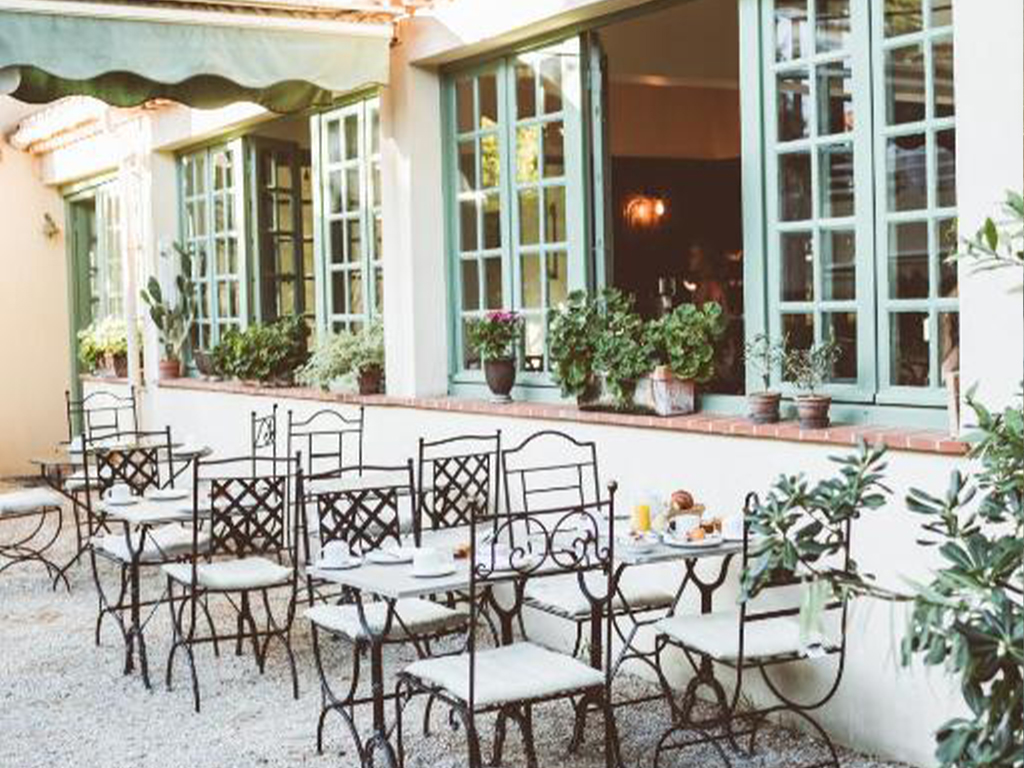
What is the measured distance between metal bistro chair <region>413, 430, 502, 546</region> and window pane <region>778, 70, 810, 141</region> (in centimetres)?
205

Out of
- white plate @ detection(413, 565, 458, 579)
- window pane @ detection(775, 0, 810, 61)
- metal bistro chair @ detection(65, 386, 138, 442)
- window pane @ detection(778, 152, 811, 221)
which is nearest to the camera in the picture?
white plate @ detection(413, 565, 458, 579)

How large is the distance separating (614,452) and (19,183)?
1021 cm

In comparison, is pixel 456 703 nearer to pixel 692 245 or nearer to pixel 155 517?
pixel 155 517

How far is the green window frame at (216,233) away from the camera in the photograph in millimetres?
11234

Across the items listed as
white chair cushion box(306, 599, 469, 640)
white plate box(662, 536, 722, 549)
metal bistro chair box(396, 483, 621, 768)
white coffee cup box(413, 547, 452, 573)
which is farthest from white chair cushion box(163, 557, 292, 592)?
white plate box(662, 536, 722, 549)

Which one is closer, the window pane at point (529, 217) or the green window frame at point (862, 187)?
the green window frame at point (862, 187)

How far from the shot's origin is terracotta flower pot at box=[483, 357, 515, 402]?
771cm

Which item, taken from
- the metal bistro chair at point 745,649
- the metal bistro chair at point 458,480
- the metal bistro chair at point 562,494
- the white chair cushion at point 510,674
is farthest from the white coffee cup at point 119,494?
the metal bistro chair at point 745,649

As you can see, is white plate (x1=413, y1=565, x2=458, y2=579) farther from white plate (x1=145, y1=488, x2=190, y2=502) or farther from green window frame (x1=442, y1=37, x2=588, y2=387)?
white plate (x1=145, y1=488, x2=190, y2=502)

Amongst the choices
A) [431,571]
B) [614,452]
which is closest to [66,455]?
[614,452]

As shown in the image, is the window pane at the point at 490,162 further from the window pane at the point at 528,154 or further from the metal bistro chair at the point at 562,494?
the metal bistro chair at the point at 562,494

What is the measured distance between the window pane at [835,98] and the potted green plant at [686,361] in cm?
97

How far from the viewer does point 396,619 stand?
5.46 m

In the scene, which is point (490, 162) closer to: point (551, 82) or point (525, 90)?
point (525, 90)
